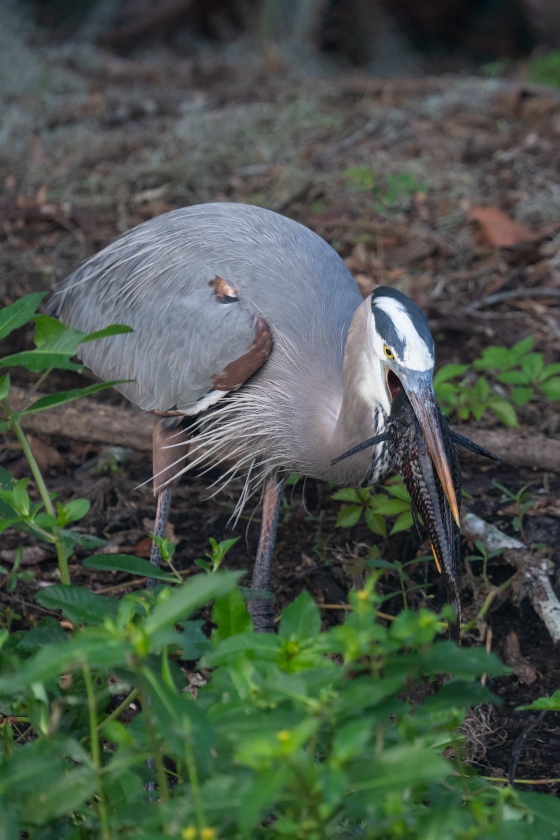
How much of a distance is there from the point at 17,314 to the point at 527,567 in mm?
1805

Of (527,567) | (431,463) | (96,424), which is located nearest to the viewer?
(431,463)

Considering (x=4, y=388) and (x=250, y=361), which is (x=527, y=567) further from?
(x=4, y=388)

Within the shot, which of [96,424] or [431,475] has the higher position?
[431,475]

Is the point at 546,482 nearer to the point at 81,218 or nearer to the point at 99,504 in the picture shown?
the point at 99,504

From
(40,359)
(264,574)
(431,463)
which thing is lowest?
(264,574)

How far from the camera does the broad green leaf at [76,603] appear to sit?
1.78 metres

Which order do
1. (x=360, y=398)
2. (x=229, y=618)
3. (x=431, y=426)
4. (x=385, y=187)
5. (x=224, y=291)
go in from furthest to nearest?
(x=385, y=187), (x=224, y=291), (x=360, y=398), (x=431, y=426), (x=229, y=618)

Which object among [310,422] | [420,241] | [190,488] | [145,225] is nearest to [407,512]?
[310,422]

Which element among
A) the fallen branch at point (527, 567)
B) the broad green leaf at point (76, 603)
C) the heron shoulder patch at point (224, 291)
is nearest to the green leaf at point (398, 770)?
the broad green leaf at point (76, 603)

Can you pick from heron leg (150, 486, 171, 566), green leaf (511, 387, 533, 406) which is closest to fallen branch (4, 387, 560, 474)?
green leaf (511, 387, 533, 406)

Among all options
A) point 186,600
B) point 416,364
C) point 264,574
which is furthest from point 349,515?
point 186,600

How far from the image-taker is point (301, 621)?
5.30 ft

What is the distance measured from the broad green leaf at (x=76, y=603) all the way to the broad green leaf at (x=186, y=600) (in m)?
0.40

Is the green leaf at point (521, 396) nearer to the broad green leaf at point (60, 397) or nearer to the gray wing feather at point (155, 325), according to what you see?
the gray wing feather at point (155, 325)
